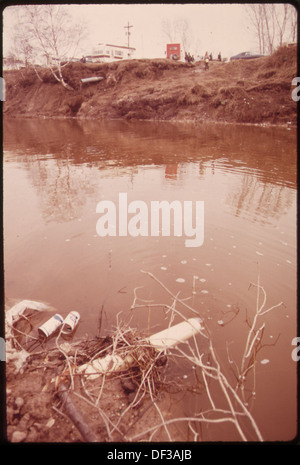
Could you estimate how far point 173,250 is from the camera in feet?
16.1

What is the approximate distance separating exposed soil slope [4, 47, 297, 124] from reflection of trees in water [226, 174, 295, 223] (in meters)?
12.4

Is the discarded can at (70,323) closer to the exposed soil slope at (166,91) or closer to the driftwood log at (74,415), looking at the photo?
the driftwood log at (74,415)

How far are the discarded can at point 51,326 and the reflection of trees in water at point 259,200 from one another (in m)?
4.22

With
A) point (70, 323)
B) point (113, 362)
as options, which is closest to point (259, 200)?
point (70, 323)

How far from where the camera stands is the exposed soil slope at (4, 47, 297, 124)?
63.2 feet

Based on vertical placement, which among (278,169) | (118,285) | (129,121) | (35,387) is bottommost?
(35,387)

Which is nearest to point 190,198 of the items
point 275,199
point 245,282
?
point 275,199

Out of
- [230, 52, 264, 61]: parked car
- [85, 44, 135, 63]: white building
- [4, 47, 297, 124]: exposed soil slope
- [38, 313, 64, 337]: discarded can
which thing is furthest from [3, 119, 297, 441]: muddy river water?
[85, 44, 135, 63]: white building

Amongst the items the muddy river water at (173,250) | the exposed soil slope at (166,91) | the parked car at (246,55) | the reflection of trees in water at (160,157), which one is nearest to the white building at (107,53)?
the exposed soil slope at (166,91)

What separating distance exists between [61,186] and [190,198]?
11.7 ft

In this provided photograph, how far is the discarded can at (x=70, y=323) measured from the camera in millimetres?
3250

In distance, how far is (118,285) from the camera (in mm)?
4121

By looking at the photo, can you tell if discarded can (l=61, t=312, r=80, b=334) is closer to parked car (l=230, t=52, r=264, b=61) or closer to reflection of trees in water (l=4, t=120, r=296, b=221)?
reflection of trees in water (l=4, t=120, r=296, b=221)
